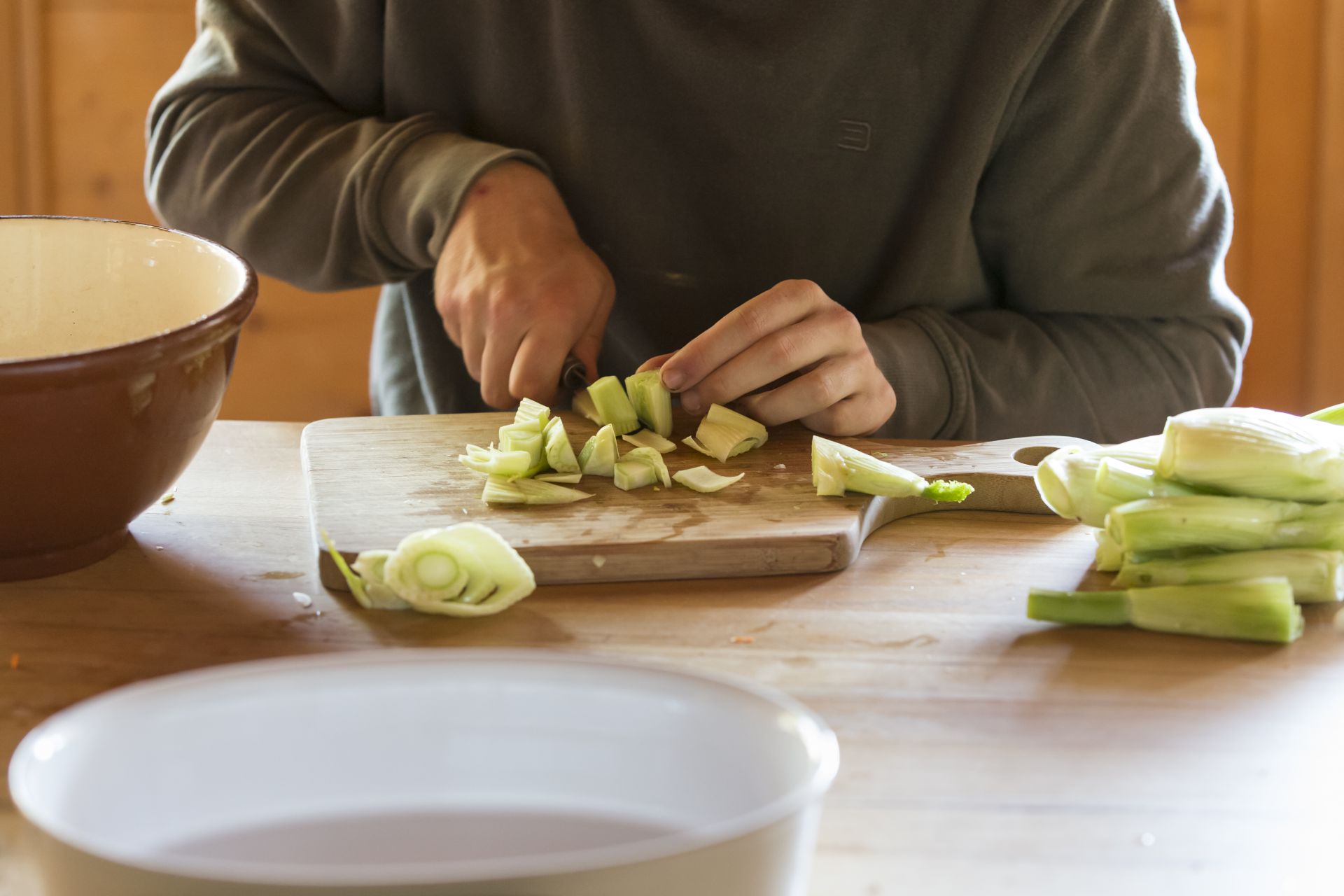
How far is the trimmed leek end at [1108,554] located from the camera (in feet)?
2.79

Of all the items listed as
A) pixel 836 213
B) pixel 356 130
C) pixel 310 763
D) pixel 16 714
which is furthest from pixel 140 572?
pixel 836 213

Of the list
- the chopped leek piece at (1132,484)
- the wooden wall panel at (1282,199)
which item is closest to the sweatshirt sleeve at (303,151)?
the chopped leek piece at (1132,484)

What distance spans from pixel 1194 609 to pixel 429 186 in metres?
0.82

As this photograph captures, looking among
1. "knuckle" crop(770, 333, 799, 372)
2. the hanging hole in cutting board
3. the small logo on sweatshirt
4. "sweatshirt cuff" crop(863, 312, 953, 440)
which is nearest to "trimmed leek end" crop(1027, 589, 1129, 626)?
the hanging hole in cutting board

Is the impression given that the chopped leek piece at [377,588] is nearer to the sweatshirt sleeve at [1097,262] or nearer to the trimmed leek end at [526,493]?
the trimmed leek end at [526,493]

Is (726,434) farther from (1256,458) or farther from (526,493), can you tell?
(1256,458)

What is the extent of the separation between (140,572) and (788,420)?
534mm

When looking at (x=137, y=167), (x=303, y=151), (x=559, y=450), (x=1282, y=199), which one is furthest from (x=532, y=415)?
(x=1282, y=199)

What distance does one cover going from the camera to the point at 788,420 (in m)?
1.11

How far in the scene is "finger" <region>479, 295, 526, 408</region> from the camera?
114 centimetres

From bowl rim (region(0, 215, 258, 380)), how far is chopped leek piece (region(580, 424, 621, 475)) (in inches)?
11.0

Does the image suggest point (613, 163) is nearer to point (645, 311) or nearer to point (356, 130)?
point (645, 311)

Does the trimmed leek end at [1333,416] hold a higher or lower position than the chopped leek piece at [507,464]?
higher

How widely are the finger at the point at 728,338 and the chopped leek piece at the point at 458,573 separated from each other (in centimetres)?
31
